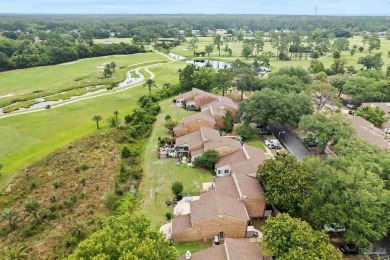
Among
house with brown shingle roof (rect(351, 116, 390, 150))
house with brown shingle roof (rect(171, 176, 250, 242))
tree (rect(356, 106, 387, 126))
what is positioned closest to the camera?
house with brown shingle roof (rect(171, 176, 250, 242))

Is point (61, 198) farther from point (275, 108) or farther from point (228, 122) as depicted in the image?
point (275, 108)

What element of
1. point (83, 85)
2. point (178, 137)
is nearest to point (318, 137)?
point (178, 137)

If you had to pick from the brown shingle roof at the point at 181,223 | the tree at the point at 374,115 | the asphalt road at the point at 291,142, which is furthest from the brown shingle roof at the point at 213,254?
the tree at the point at 374,115

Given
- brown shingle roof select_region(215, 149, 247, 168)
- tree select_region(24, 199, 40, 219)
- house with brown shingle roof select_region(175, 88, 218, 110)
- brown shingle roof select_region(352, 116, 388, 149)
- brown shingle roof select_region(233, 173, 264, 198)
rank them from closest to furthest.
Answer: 1. brown shingle roof select_region(233, 173, 264, 198)
2. tree select_region(24, 199, 40, 219)
3. brown shingle roof select_region(215, 149, 247, 168)
4. brown shingle roof select_region(352, 116, 388, 149)
5. house with brown shingle roof select_region(175, 88, 218, 110)

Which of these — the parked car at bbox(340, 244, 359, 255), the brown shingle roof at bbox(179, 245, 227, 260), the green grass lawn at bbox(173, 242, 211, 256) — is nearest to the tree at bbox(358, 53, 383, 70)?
the parked car at bbox(340, 244, 359, 255)

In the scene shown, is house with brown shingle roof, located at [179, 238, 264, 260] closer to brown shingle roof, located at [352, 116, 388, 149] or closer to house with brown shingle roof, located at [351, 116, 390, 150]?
house with brown shingle roof, located at [351, 116, 390, 150]

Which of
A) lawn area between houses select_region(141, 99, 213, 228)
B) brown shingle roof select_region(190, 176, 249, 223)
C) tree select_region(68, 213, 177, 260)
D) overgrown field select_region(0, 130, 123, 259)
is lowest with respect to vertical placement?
overgrown field select_region(0, 130, 123, 259)

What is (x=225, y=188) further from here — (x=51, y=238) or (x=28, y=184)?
(x=28, y=184)
